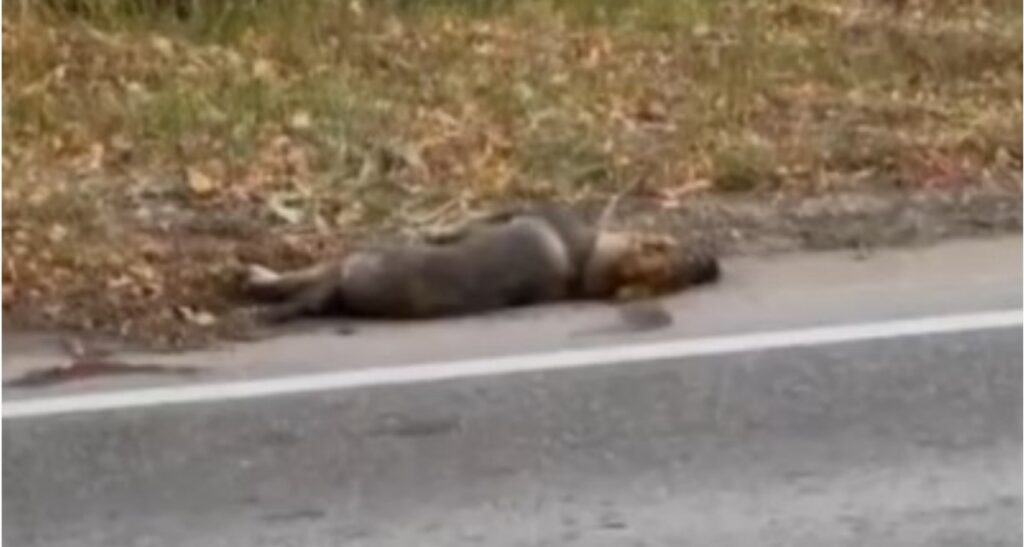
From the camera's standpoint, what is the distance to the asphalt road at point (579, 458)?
5.46 meters

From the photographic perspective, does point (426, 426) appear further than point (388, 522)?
Yes

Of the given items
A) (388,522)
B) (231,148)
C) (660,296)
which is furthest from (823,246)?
(388,522)

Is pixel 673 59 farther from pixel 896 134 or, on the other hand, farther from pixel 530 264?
pixel 530 264

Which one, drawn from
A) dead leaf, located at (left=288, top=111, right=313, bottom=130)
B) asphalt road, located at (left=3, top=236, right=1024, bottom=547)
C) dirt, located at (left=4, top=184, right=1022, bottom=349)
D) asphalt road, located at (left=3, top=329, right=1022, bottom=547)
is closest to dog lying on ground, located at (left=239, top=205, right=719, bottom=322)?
dirt, located at (left=4, top=184, right=1022, bottom=349)

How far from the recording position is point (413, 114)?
29.4 feet

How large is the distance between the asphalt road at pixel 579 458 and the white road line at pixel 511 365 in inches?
1.8

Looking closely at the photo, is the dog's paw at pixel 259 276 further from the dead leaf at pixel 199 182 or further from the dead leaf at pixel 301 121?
the dead leaf at pixel 301 121

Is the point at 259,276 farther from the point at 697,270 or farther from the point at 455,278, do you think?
the point at 697,270

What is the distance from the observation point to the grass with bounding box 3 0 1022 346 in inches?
306

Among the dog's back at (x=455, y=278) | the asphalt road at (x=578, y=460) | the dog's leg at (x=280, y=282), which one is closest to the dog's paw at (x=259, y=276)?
the dog's leg at (x=280, y=282)

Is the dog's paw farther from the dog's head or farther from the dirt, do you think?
the dog's head

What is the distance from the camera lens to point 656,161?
8.44 m

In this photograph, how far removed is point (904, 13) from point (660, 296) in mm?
3460

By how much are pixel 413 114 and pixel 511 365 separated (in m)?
2.48
